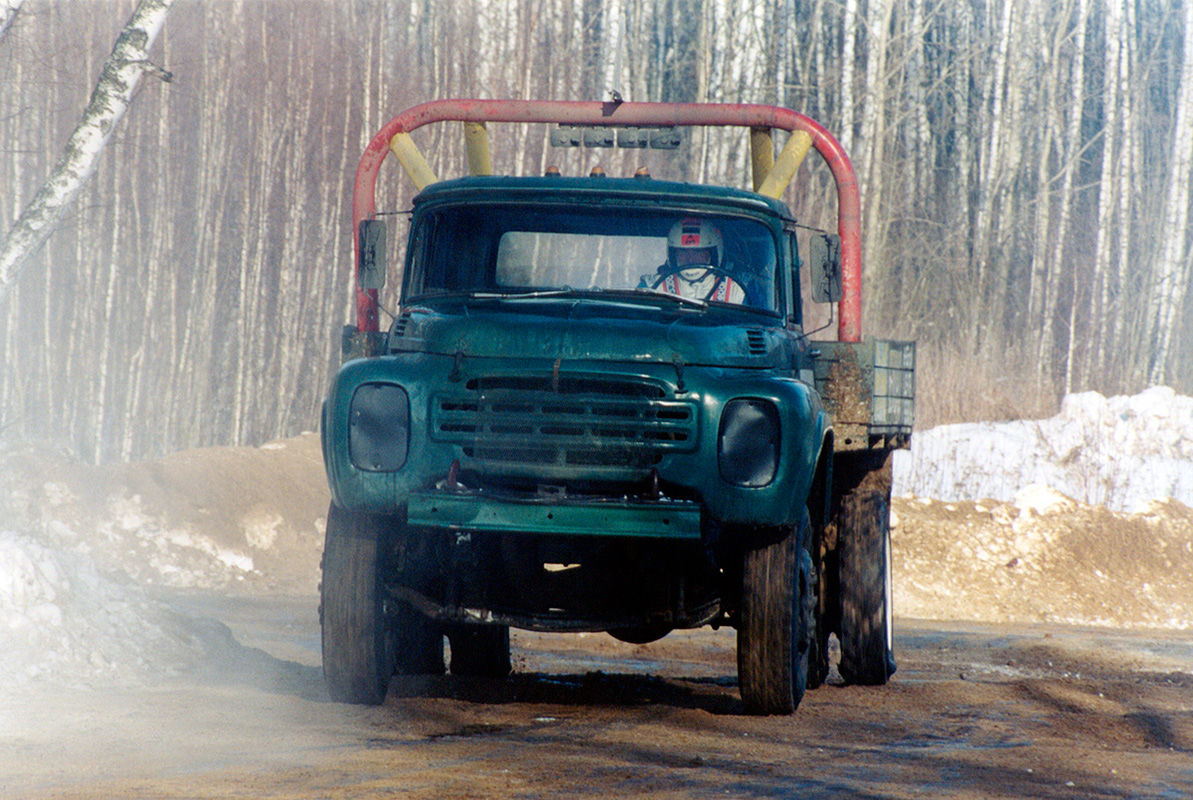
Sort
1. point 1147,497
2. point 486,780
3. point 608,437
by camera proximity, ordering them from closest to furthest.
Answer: point 486,780
point 608,437
point 1147,497

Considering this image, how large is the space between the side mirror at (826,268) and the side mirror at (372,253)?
2.26m

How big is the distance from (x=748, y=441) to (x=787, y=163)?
11.6ft

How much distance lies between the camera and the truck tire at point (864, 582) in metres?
8.32

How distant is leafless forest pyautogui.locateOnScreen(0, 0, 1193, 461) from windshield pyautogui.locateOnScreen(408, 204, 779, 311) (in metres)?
11.1

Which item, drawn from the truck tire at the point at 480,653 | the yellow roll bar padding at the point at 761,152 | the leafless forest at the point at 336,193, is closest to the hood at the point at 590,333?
the truck tire at the point at 480,653

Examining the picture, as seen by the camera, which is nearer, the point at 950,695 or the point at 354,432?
the point at 354,432

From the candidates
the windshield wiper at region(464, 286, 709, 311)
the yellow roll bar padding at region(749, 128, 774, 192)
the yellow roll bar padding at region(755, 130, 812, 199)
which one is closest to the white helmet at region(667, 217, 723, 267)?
the windshield wiper at region(464, 286, 709, 311)

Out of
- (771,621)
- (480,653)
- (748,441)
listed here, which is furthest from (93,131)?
(771,621)

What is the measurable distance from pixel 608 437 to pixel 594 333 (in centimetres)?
51

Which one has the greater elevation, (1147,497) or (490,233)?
(490,233)

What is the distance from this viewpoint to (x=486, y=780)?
5172 millimetres

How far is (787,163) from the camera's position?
30.0 feet

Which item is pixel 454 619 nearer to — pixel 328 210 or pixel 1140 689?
pixel 1140 689

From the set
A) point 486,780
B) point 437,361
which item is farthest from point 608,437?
Answer: point 486,780
